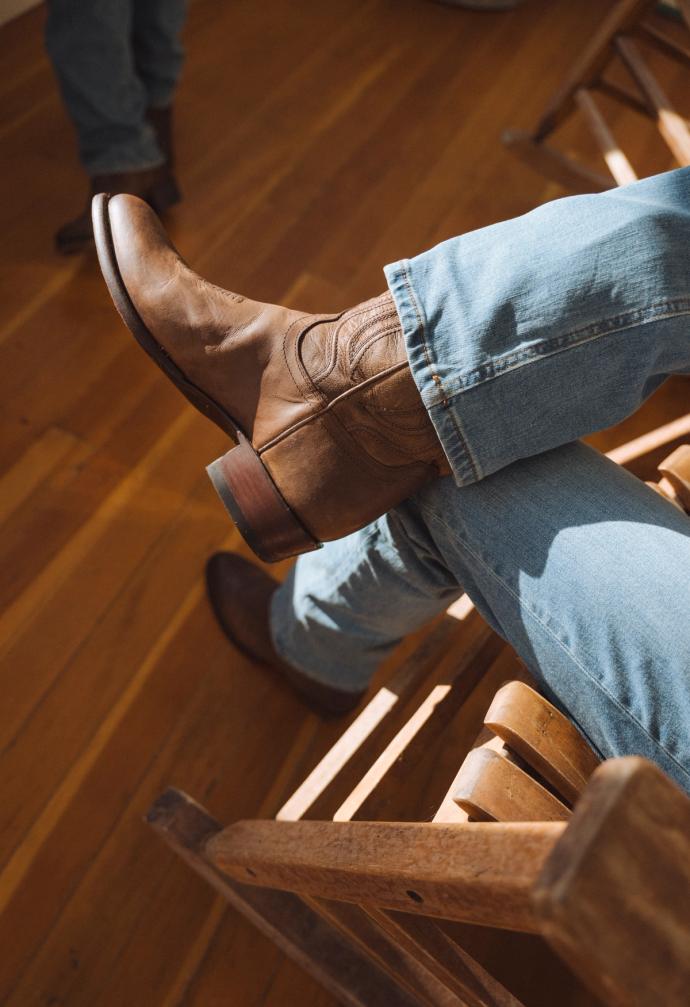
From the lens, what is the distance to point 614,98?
1404 mm

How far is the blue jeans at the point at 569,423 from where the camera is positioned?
0.56m

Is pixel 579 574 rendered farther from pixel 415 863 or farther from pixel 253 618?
pixel 253 618

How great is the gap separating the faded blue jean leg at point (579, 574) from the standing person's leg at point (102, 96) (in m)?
0.84

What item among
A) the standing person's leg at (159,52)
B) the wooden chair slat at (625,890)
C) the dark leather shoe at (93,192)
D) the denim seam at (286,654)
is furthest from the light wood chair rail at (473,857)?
the standing person's leg at (159,52)

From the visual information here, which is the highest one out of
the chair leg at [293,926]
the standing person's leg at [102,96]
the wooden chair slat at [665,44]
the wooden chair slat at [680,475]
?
the standing person's leg at [102,96]

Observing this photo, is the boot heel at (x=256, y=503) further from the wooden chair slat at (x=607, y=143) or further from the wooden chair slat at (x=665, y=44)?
the wooden chair slat at (x=665, y=44)

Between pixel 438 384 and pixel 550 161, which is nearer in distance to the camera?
pixel 438 384

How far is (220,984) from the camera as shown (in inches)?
34.0

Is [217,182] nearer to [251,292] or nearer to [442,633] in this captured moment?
[251,292]

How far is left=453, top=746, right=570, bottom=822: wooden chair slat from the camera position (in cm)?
52

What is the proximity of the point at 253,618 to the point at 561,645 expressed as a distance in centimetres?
52

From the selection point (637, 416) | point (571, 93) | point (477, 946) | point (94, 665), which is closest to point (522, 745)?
point (477, 946)

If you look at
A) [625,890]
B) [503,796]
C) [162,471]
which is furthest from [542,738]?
[162,471]

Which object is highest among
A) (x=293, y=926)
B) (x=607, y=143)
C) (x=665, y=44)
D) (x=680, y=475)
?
(x=665, y=44)
